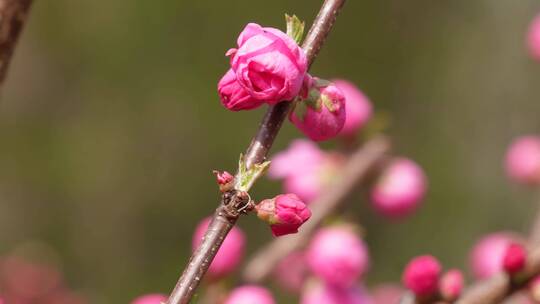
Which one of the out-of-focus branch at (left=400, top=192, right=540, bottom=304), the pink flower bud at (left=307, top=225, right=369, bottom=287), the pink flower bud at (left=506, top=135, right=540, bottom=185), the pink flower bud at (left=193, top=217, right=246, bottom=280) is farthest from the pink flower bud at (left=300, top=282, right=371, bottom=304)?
the pink flower bud at (left=506, top=135, right=540, bottom=185)

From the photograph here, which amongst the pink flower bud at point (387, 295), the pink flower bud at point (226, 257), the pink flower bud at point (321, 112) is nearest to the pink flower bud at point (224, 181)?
the pink flower bud at point (321, 112)

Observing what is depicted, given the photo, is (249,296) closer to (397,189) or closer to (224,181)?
(397,189)

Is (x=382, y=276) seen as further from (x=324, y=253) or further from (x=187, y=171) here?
(x=324, y=253)

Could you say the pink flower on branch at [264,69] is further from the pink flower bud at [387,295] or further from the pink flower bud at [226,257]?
the pink flower bud at [387,295]

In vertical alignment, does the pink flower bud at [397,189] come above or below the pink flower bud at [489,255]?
above

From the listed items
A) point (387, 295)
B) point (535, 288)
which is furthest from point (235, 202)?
point (387, 295)
